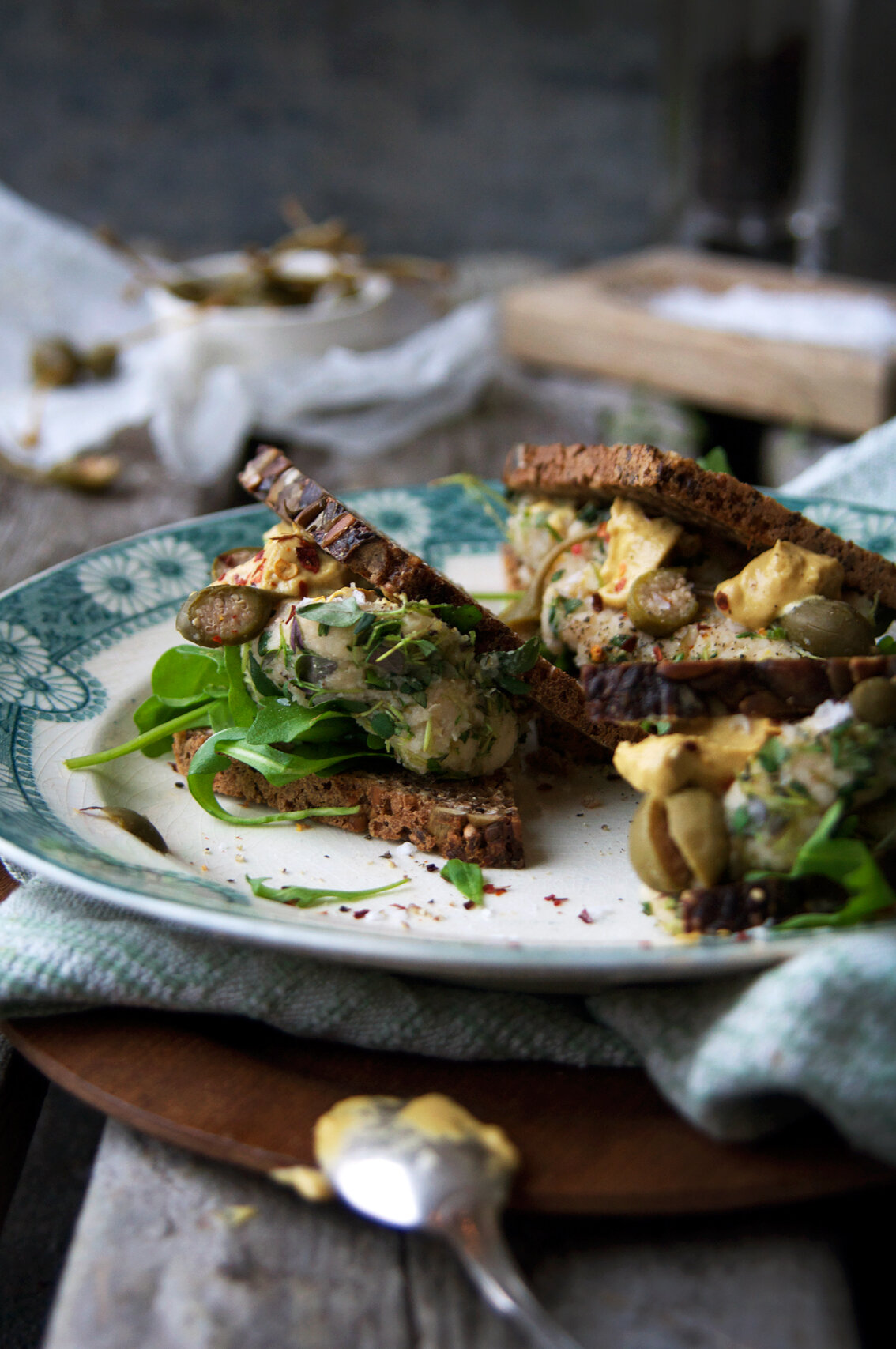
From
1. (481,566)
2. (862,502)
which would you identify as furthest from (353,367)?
(862,502)

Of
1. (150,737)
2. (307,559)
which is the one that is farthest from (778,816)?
(150,737)

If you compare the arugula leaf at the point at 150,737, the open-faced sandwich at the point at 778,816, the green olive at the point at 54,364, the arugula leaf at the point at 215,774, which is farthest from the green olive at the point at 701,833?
the green olive at the point at 54,364

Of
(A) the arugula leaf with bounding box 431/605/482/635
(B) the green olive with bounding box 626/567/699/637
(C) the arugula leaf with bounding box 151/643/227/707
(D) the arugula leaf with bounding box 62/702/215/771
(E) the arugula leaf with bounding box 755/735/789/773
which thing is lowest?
(D) the arugula leaf with bounding box 62/702/215/771

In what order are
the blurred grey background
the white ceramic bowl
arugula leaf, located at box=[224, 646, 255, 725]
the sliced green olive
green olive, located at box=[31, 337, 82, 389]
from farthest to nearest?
1. the blurred grey background
2. green olive, located at box=[31, 337, 82, 389]
3. the white ceramic bowl
4. the sliced green olive
5. arugula leaf, located at box=[224, 646, 255, 725]

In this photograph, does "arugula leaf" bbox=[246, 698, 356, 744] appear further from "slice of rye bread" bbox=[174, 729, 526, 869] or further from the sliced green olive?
the sliced green olive

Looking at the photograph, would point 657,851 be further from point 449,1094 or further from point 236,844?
point 236,844

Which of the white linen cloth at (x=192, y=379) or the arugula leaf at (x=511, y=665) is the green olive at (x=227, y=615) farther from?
the white linen cloth at (x=192, y=379)

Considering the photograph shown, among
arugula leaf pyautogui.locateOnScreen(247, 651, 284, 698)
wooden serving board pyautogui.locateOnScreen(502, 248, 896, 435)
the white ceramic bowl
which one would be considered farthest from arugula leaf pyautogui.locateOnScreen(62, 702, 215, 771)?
wooden serving board pyautogui.locateOnScreen(502, 248, 896, 435)
